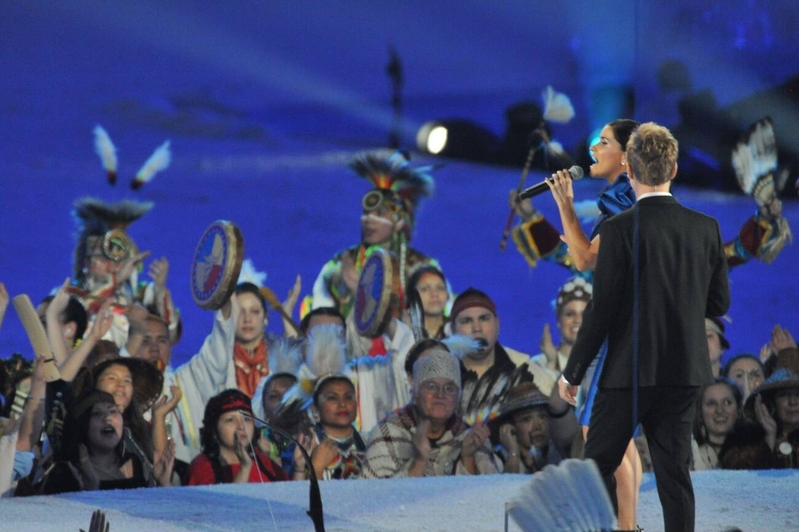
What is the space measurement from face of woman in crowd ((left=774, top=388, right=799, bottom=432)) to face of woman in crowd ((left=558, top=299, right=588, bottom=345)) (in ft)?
4.17

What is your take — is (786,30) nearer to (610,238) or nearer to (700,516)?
(700,516)

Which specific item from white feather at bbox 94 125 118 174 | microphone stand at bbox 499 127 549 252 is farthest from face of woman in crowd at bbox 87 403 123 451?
microphone stand at bbox 499 127 549 252

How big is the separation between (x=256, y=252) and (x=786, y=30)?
11.1ft

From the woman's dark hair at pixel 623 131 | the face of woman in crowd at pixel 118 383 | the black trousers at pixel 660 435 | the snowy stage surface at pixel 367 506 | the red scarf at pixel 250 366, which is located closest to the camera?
the black trousers at pixel 660 435

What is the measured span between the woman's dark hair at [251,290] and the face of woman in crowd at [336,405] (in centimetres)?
54

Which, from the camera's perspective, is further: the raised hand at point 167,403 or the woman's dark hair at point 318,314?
the woman's dark hair at point 318,314

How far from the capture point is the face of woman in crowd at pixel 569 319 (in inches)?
245

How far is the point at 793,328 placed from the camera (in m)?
6.57

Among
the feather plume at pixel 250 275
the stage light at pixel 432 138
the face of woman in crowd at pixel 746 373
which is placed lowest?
the face of woman in crowd at pixel 746 373

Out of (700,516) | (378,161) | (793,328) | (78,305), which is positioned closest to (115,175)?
(78,305)

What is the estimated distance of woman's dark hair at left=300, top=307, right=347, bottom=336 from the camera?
5930 millimetres

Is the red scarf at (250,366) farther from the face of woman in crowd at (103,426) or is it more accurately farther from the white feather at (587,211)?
the white feather at (587,211)

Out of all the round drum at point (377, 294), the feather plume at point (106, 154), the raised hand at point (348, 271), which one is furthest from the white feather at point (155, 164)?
the round drum at point (377, 294)

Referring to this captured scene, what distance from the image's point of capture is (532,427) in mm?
6129
